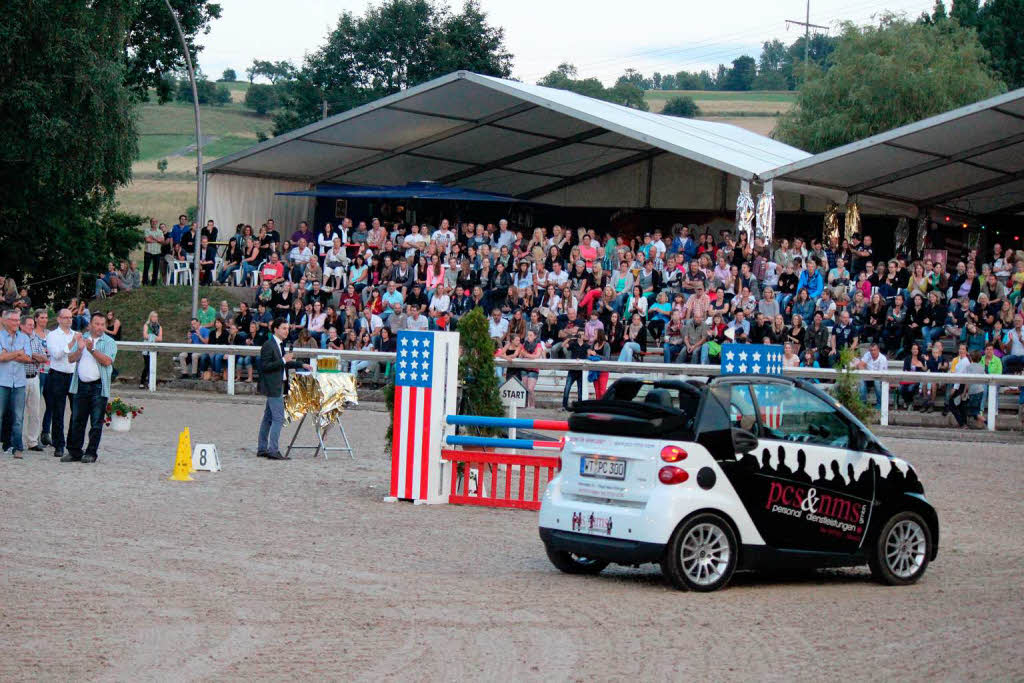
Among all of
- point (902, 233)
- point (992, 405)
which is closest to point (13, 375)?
point (992, 405)

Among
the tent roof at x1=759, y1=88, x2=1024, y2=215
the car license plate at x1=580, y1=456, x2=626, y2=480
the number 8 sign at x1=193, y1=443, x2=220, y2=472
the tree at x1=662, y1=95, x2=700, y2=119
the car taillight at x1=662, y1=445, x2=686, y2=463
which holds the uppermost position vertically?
the tree at x1=662, y1=95, x2=700, y2=119

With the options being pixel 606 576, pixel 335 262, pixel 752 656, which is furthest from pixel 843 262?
pixel 752 656

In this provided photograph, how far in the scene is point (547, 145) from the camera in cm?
3938

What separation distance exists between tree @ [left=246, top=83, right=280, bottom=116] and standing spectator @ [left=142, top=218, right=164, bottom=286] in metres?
81.2

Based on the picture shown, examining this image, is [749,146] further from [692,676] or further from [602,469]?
[692,676]

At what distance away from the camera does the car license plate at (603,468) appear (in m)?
10.3

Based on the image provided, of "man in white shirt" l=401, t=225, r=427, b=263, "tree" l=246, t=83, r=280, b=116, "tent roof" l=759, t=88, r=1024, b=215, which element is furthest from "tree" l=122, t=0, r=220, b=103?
"tree" l=246, t=83, r=280, b=116

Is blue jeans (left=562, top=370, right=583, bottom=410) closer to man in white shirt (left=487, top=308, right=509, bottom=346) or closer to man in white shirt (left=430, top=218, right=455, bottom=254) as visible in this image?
man in white shirt (left=487, top=308, right=509, bottom=346)

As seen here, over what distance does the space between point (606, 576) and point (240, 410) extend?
16650 mm

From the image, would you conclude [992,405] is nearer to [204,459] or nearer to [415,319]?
[415,319]

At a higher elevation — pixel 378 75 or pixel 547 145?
pixel 378 75

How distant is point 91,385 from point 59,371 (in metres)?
0.83

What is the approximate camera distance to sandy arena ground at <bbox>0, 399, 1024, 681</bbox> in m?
7.71

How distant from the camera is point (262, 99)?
118 m
